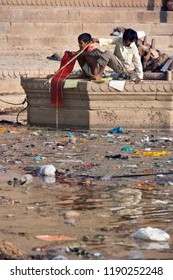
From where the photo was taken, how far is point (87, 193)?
30.7 feet

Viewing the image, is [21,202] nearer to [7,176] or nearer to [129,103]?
[7,176]

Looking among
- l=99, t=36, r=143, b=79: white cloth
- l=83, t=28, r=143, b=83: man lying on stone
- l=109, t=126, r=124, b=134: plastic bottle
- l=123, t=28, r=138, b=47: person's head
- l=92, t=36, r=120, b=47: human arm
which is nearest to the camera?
l=109, t=126, r=124, b=134: plastic bottle

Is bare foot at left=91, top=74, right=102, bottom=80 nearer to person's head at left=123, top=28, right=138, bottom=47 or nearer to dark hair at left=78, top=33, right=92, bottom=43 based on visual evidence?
dark hair at left=78, top=33, right=92, bottom=43

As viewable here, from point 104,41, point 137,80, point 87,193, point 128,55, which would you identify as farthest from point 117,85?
point 87,193

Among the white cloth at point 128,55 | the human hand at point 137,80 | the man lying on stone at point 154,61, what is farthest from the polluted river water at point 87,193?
the man lying on stone at point 154,61

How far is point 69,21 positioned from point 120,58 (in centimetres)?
992

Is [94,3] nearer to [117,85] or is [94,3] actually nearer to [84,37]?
[84,37]

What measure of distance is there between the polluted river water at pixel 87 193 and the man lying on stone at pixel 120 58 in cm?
87

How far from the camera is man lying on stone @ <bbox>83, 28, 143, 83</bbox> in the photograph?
1431 centimetres

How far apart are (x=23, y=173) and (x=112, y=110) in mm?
3914

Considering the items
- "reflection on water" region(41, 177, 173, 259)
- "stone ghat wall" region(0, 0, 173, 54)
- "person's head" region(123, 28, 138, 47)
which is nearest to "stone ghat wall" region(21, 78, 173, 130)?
"person's head" region(123, 28, 138, 47)

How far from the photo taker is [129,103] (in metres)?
14.2

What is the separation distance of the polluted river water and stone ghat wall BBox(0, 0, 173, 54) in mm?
9297

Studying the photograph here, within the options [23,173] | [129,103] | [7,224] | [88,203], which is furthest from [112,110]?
[7,224]
